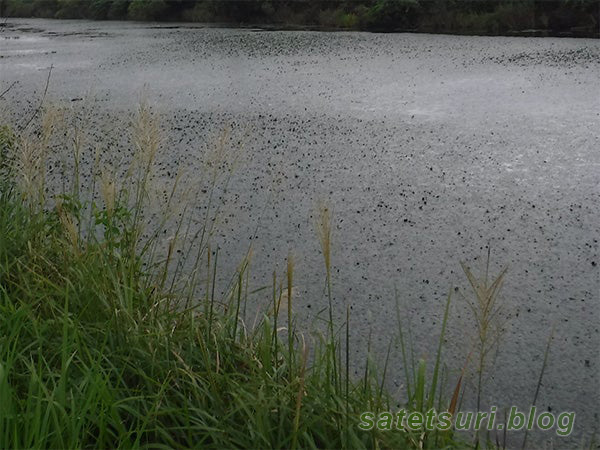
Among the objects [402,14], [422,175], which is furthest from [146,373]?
[402,14]

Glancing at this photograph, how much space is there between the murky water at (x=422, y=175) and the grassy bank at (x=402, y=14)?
4.23 feet

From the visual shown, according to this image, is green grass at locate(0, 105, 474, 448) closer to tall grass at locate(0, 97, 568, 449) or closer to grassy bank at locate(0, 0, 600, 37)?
tall grass at locate(0, 97, 568, 449)

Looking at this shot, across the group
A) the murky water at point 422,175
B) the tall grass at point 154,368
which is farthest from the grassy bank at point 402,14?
the tall grass at point 154,368

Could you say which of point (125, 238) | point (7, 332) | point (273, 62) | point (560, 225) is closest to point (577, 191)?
point (560, 225)

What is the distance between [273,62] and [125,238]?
4565 mm

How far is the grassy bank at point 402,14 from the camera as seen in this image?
23.6 ft

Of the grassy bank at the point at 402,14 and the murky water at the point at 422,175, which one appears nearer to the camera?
the murky water at the point at 422,175

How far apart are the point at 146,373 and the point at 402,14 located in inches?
307

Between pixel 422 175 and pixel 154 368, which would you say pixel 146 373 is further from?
pixel 422 175

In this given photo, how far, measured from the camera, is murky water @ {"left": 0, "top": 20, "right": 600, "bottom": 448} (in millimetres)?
1688

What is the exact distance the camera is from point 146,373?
118 centimetres

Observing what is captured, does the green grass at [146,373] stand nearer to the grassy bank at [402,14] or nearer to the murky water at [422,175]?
the murky water at [422,175]

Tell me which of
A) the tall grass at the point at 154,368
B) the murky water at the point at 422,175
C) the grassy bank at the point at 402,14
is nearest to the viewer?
the tall grass at the point at 154,368

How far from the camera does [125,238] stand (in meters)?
1.55
